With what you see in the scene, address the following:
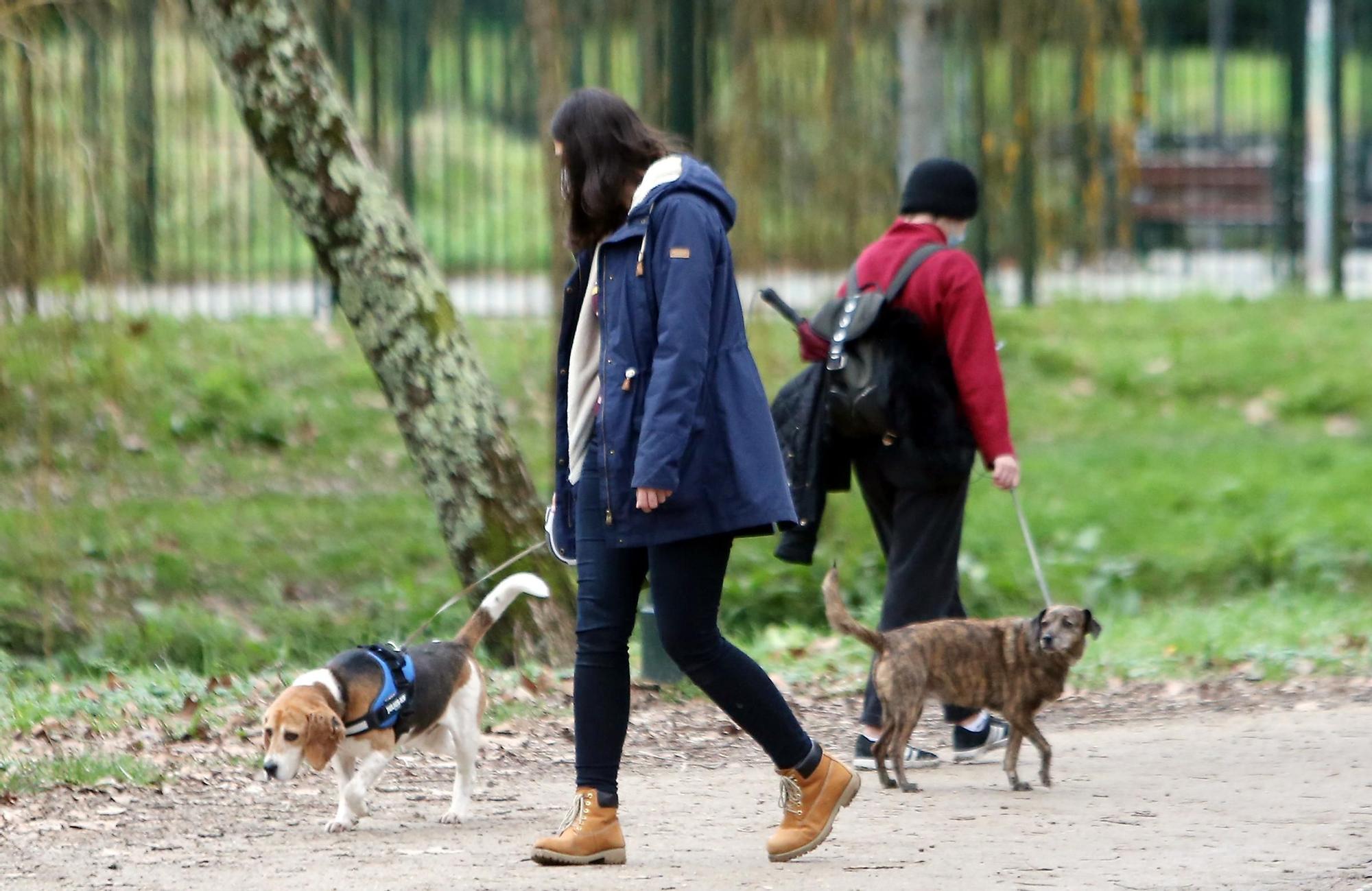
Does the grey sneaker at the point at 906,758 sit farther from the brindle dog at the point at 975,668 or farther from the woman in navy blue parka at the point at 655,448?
the woman in navy blue parka at the point at 655,448

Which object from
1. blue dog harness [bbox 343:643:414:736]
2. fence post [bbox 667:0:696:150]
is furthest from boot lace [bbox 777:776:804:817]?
fence post [bbox 667:0:696:150]

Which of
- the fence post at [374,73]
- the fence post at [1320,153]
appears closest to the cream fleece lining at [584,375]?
the fence post at [374,73]

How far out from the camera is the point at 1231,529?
1038cm

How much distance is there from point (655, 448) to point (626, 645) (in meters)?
0.60

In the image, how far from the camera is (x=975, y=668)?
219 inches

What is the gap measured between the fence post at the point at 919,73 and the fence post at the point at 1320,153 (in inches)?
279

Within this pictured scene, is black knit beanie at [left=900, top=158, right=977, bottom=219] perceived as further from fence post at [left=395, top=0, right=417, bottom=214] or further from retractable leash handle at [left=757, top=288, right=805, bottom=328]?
fence post at [left=395, top=0, right=417, bottom=214]

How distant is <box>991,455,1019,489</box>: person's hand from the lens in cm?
565

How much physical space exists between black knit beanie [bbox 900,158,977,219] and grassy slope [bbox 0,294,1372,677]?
8.17ft

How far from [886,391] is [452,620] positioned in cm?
336

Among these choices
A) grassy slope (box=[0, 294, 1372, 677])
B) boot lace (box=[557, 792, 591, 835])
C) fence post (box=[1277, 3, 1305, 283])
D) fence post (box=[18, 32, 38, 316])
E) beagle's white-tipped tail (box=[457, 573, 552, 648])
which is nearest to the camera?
boot lace (box=[557, 792, 591, 835])

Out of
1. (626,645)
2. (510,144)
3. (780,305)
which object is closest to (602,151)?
(626,645)

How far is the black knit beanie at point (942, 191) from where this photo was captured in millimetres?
5859

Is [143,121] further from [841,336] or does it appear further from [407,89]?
[841,336]
